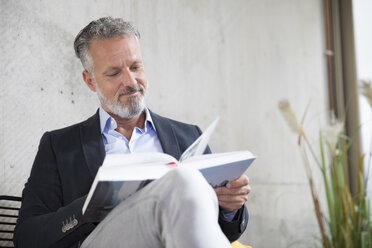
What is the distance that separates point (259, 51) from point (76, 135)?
186 cm

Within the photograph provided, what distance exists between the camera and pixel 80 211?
121 cm

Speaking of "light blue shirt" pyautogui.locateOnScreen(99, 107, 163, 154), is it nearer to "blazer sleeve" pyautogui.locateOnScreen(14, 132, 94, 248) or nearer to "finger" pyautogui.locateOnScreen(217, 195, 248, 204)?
"blazer sleeve" pyautogui.locateOnScreen(14, 132, 94, 248)

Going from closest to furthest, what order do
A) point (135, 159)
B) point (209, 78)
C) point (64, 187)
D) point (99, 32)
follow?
point (135, 159) < point (64, 187) < point (99, 32) < point (209, 78)

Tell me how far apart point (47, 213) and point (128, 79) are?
22.4 inches

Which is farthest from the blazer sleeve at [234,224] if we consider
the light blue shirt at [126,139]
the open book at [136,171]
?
the light blue shirt at [126,139]

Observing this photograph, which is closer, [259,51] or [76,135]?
[76,135]

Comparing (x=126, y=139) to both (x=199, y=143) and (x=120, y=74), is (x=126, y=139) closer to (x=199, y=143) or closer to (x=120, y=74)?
(x=120, y=74)

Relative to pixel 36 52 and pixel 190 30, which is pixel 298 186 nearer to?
→ pixel 190 30

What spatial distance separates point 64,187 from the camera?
59.4 inches

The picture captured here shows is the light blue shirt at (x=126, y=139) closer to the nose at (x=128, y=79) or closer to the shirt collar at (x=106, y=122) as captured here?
the shirt collar at (x=106, y=122)

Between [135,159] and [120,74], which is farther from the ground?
[120,74]

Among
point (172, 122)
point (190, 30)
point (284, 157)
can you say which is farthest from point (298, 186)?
point (172, 122)

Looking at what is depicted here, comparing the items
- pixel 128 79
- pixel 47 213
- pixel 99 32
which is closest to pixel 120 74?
pixel 128 79

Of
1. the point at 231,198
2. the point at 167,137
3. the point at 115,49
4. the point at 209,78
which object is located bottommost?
the point at 231,198
